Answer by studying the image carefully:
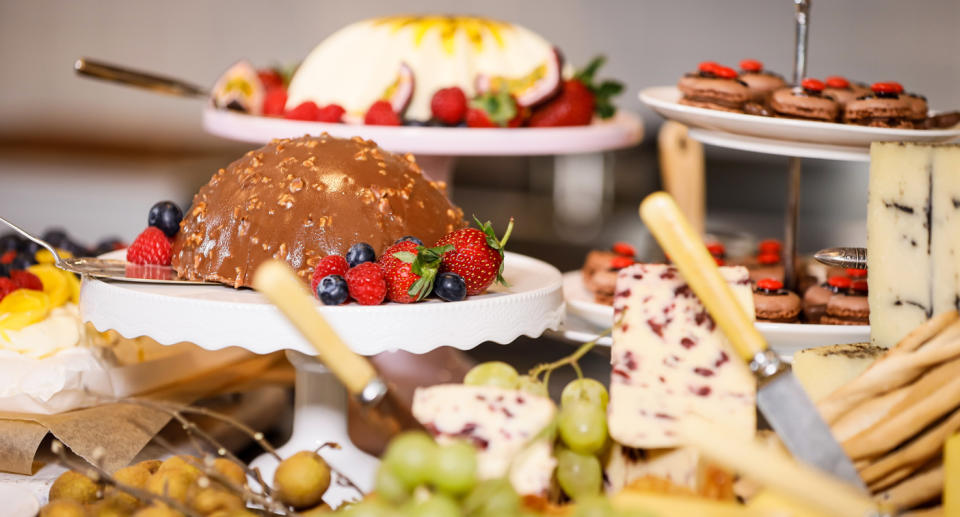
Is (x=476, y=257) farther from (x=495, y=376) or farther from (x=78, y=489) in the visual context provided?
(x=78, y=489)

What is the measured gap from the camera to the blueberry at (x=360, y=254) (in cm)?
110

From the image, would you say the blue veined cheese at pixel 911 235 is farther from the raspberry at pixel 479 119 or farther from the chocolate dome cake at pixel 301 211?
the raspberry at pixel 479 119

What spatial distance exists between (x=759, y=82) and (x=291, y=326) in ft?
2.64

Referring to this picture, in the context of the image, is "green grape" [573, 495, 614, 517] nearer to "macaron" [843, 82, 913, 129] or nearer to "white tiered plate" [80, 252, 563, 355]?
"white tiered plate" [80, 252, 563, 355]

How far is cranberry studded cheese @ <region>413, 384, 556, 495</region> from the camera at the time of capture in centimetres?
78

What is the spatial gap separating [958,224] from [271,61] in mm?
3666

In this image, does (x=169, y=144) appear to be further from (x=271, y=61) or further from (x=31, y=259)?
(x=31, y=259)

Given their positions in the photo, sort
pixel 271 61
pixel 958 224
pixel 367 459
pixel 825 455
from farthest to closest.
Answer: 1. pixel 271 61
2. pixel 367 459
3. pixel 958 224
4. pixel 825 455

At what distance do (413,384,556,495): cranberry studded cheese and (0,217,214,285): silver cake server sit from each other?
18.6 inches

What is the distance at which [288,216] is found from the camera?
116cm

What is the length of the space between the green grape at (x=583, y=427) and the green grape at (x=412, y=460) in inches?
7.3

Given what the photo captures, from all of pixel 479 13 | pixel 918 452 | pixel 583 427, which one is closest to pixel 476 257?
pixel 583 427

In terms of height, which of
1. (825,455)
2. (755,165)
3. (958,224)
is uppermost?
(958,224)

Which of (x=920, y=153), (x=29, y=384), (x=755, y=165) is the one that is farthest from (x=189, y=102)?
(x=920, y=153)
